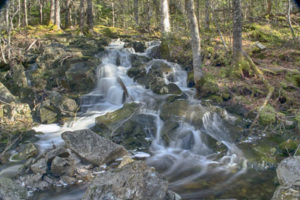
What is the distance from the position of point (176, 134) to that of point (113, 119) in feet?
7.75

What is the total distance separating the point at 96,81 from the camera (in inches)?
540

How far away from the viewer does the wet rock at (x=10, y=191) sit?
5.02m

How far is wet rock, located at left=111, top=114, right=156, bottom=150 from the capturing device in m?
8.91

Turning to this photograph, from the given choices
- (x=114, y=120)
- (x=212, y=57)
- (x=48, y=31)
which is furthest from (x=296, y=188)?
(x=48, y=31)

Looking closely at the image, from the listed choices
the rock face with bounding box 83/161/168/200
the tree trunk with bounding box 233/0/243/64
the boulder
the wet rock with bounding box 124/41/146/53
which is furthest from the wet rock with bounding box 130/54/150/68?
the boulder

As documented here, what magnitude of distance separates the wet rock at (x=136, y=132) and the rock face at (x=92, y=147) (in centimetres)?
99

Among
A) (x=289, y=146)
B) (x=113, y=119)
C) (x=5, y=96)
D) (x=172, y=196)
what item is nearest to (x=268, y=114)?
(x=289, y=146)

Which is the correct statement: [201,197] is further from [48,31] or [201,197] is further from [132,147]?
[48,31]

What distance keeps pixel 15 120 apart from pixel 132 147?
4.71 meters

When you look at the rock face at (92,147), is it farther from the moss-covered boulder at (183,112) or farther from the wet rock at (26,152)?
the moss-covered boulder at (183,112)

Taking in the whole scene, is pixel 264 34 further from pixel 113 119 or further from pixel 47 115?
pixel 47 115

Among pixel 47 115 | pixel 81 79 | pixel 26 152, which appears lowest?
pixel 26 152

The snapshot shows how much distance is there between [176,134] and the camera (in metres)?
9.24

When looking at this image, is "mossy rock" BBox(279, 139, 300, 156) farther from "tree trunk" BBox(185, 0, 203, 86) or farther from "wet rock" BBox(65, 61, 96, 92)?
"wet rock" BBox(65, 61, 96, 92)
